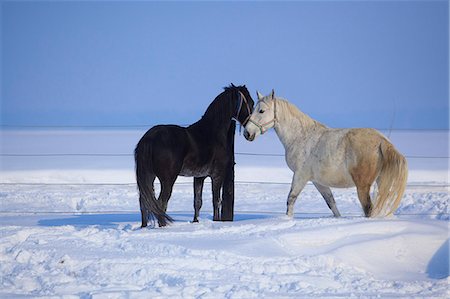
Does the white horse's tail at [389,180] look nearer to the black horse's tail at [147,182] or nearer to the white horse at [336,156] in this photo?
the white horse at [336,156]

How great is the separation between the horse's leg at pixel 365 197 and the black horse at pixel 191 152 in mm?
1592

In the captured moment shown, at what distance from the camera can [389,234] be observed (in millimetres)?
5887

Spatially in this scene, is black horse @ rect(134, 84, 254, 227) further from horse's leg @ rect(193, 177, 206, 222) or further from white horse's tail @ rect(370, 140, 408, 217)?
white horse's tail @ rect(370, 140, 408, 217)

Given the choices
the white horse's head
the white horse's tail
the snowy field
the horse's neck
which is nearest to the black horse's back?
the snowy field

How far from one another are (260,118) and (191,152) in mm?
908

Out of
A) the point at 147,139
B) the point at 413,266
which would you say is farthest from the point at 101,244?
the point at 413,266

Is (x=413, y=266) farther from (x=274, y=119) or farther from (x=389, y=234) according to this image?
(x=274, y=119)

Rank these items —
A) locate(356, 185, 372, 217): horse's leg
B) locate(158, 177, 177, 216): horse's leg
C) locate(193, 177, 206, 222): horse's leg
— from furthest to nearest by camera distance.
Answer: locate(193, 177, 206, 222): horse's leg < locate(158, 177, 177, 216): horse's leg < locate(356, 185, 372, 217): horse's leg

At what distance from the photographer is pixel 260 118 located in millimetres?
7055

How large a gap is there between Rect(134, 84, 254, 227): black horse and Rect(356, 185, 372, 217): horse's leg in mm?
1592

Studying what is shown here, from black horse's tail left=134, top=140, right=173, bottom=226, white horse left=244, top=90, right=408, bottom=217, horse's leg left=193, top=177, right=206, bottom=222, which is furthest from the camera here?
horse's leg left=193, top=177, right=206, bottom=222

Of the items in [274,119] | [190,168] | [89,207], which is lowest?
[89,207]

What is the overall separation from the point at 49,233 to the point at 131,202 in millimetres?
4106

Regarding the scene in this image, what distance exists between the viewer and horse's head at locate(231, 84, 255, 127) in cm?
730
